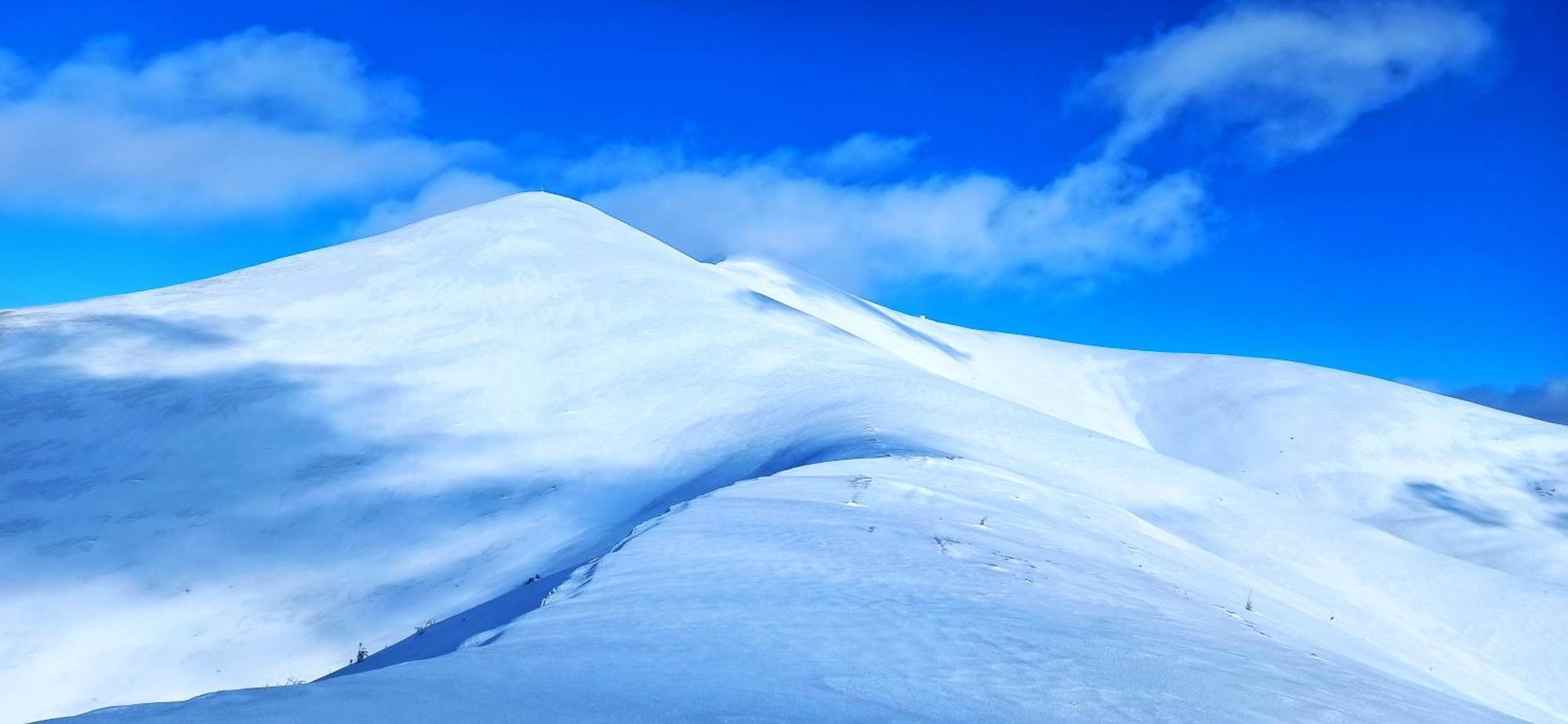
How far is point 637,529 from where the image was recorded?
424 inches

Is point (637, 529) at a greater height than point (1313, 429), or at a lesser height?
lesser

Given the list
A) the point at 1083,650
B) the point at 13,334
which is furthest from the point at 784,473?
the point at 13,334

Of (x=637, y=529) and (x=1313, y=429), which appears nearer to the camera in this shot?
(x=637, y=529)

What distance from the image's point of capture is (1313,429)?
44.9 m

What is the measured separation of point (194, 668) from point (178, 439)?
9190 mm

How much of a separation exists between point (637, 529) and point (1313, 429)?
43485mm

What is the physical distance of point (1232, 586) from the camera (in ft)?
44.7

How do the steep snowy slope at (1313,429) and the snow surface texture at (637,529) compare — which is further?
the steep snowy slope at (1313,429)

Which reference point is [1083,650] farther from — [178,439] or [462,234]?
[462,234]

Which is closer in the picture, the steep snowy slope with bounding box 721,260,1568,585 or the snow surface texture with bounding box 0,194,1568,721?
the snow surface texture with bounding box 0,194,1568,721

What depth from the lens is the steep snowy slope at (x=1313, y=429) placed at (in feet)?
121

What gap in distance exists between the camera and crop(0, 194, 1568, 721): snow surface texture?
5.54m

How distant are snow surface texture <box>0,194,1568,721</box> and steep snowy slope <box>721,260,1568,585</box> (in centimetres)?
35

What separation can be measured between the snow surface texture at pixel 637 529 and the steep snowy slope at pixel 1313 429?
1.16ft
